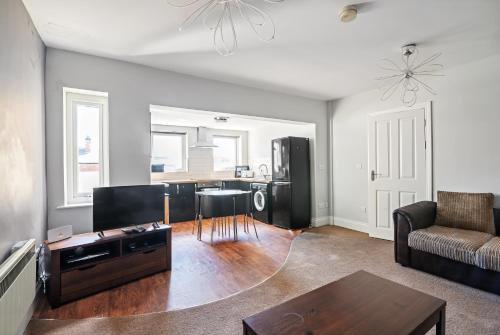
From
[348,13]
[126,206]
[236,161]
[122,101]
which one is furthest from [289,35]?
[236,161]

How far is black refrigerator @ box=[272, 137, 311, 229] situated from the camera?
4543 mm

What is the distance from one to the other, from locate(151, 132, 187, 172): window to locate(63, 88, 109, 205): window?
2773 millimetres

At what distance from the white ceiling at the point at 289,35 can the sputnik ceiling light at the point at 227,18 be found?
0.06 m

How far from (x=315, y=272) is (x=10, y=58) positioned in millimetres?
3290

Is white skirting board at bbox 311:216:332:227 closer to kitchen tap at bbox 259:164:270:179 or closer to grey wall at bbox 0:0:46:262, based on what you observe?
kitchen tap at bbox 259:164:270:179

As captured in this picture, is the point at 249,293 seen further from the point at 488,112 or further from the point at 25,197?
the point at 488,112

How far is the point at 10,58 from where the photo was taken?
5.38 feet

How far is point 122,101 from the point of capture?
2834mm

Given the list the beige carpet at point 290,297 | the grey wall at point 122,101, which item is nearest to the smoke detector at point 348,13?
the grey wall at point 122,101

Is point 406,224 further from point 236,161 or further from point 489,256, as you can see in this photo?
point 236,161

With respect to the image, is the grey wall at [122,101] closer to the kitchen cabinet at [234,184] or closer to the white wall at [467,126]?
the kitchen cabinet at [234,184]

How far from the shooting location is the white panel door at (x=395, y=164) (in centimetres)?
354

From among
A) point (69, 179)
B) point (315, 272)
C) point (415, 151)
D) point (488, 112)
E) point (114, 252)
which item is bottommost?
point (315, 272)

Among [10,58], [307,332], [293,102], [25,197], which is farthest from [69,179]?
[293,102]
